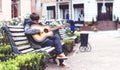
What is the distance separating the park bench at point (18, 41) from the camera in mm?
9883

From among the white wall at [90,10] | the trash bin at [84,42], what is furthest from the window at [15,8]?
the white wall at [90,10]

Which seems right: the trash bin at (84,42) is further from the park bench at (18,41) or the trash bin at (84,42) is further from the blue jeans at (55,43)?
the park bench at (18,41)

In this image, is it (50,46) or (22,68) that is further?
(50,46)

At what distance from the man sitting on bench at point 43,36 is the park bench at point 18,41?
0.19 meters

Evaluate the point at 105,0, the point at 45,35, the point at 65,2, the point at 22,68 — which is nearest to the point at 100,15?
the point at 105,0

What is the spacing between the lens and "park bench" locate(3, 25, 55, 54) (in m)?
9.88

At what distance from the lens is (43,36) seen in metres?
11.7

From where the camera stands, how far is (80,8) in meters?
59.3

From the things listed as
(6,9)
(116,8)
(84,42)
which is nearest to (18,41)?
A: (84,42)

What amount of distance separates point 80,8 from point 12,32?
4924cm

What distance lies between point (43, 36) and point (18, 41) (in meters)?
1.35

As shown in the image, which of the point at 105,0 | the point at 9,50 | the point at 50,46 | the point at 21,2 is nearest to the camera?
the point at 9,50

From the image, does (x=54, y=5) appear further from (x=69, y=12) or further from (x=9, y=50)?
(x=9, y=50)

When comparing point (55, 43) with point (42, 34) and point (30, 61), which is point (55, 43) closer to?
point (42, 34)
